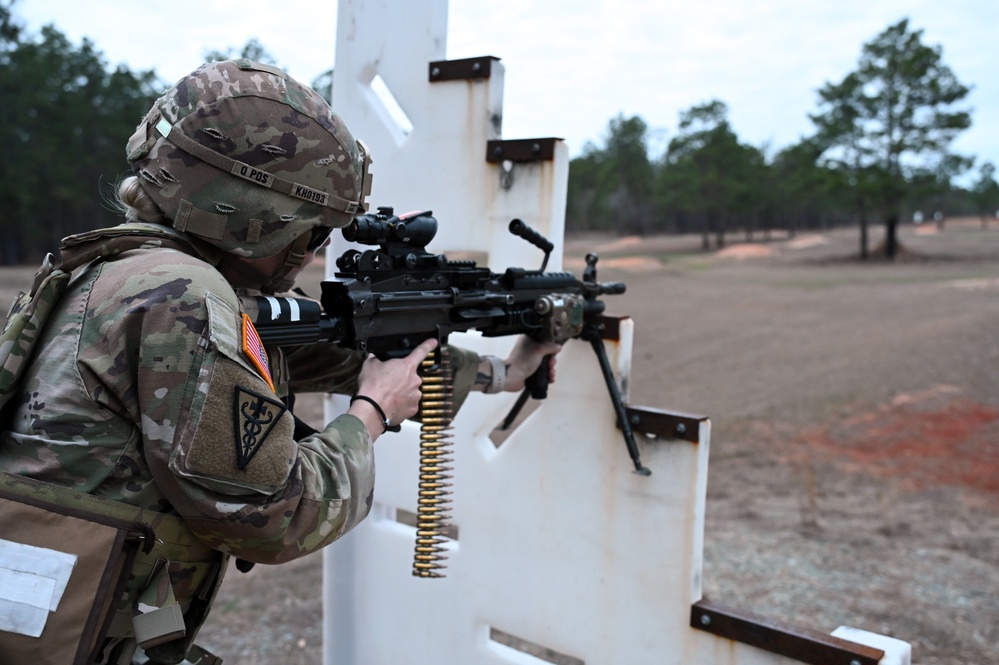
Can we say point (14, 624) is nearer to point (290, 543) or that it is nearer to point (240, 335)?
point (290, 543)

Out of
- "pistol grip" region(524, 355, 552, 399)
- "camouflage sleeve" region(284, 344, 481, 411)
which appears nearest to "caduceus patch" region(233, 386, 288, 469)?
"camouflage sleeve" region(284, 344, 481, 411)

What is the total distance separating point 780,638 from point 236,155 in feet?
6.67

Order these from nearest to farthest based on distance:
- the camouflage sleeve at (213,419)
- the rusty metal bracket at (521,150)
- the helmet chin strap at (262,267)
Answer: the camouflage sleeve at (213,419), the helmet chin strap at (262,267), the rusty metal bracket at (521,150)

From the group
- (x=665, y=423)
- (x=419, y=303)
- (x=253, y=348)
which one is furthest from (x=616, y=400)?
(x=253, y=348)

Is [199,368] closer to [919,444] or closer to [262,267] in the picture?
[262,267]

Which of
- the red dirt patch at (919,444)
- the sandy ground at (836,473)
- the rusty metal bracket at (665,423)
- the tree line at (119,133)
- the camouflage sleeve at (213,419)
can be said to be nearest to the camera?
the camouflage sleeve at (213,419)

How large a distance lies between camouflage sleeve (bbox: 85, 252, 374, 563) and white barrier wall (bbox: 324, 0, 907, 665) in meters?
1.39

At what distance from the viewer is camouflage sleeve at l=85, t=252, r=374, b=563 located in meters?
1.58

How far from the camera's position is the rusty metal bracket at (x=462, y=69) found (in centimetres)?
292

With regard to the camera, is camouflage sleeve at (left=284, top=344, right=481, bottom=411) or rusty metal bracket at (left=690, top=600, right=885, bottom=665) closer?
rusty metal bracket at (left=690, top=600, right=885, bottom=665)

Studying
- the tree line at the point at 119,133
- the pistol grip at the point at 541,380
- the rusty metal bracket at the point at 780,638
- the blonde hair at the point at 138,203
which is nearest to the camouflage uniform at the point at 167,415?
the blonde hair at the point at 138,203

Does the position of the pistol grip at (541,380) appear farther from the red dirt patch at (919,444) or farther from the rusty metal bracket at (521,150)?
the red dirt patch at (919,444)

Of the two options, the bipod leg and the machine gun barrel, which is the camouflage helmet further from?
the bipod leg

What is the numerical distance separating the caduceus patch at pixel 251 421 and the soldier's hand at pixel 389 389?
1.38 feet
